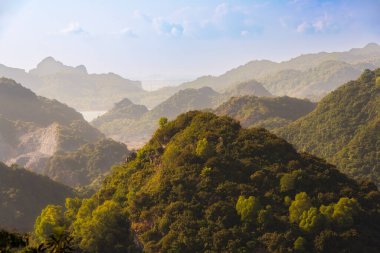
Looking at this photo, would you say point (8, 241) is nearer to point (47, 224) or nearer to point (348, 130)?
point (47, 224)

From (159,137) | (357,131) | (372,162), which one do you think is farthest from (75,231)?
(357,131)

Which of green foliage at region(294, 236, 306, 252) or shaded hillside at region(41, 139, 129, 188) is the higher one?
shaded hillside at region(41, 139, 129, 188)

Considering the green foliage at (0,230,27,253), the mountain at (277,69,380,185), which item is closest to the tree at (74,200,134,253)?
the green foliage at (0,230,27,253)

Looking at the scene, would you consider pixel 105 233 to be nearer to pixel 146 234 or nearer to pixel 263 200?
pixel 146 234

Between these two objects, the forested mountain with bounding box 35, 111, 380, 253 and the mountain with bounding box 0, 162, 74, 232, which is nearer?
the forested mountain with bounding box 35, 111, 380, 253

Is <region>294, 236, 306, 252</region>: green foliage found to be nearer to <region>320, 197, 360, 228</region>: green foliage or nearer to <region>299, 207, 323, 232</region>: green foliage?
<region>299, 207, 323, 232</region>: green foliage

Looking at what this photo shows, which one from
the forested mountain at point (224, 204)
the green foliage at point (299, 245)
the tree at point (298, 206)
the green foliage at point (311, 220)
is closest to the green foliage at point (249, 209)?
the forested mountain at point (224, 204)

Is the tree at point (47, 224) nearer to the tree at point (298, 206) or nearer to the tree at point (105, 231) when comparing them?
the tree at point (105, 231)
